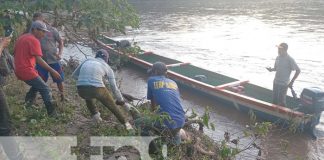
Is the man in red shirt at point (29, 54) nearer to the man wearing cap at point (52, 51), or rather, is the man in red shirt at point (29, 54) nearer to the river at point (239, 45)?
the man wearing cap at point (52, 51)

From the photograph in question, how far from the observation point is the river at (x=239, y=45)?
8.54 m

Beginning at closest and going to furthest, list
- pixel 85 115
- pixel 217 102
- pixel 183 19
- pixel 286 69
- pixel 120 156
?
1. pixel 120 156
2. pixel 85 115
3. pixel 286 69
4. pixel 217 102
5. pixel 183 19

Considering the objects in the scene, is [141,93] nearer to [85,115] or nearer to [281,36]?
[85,115]

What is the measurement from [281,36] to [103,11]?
1417 cm

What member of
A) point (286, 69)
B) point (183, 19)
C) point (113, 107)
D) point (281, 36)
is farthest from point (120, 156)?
point (183, 19)

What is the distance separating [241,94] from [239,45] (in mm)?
9267

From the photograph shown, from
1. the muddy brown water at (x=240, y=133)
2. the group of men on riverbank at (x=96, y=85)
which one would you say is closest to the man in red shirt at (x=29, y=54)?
the group of men on riverbank at (x=96, y=85)

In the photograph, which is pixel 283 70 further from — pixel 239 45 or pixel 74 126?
pixel 239 45

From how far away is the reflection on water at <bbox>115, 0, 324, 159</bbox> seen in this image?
973 centimetres

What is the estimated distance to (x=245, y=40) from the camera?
65.9 ft

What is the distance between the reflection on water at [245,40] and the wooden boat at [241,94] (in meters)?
0.42

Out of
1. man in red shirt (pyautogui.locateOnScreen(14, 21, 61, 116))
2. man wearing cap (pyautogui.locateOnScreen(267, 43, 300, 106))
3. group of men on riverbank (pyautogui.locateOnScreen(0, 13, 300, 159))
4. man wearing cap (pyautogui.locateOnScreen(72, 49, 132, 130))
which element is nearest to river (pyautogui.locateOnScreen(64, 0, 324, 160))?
man wearing cap (pyautogui.locateOnScreen(267, 43, 300, 106))

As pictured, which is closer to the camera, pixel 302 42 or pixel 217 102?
pixel 217 102

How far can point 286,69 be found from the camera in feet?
26.2
